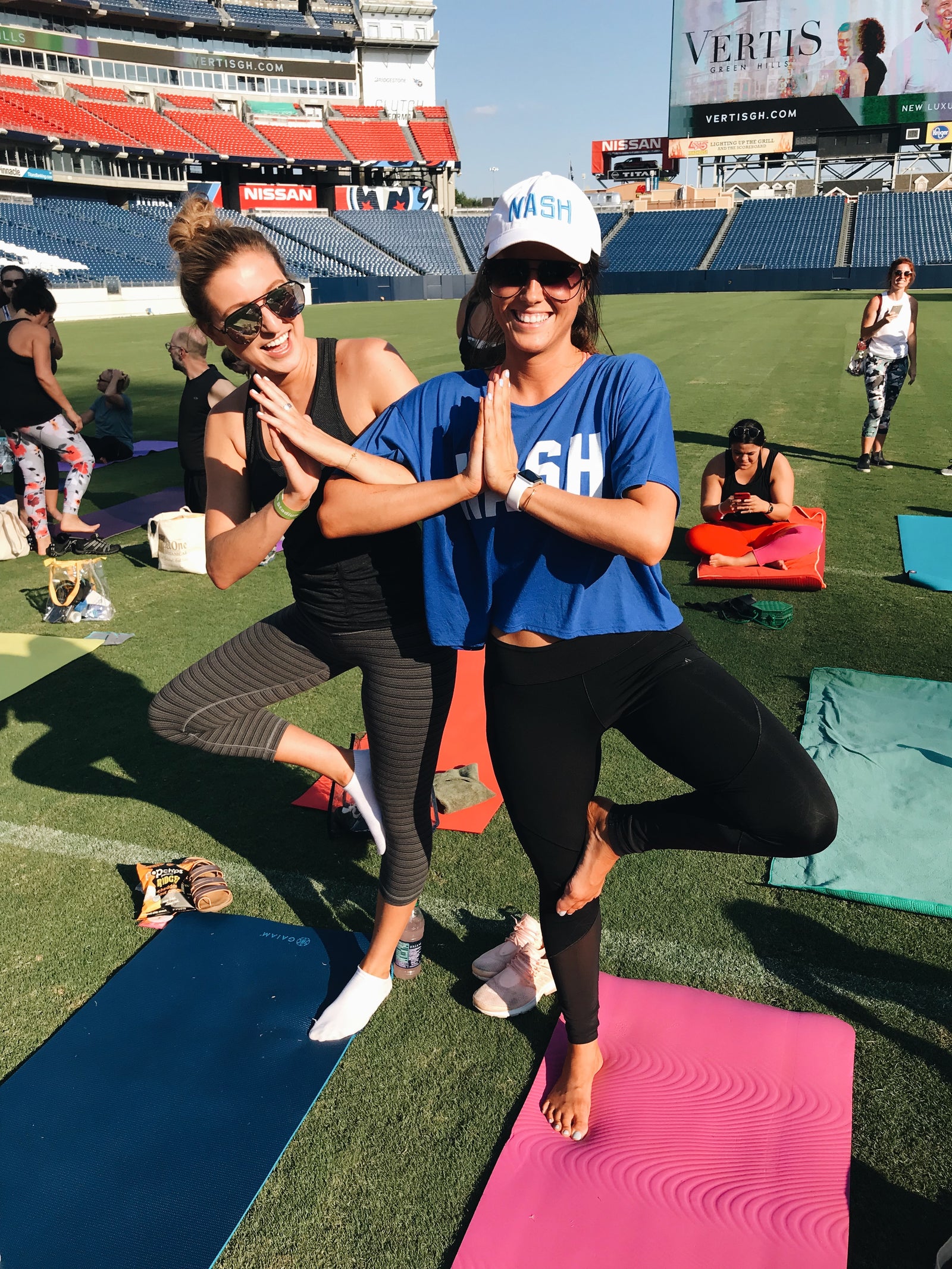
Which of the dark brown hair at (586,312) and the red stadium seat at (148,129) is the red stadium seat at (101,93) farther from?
the dark brown hair at (586,312)

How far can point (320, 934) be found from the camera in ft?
10.2

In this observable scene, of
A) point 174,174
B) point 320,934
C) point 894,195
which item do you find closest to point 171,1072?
point 320,934

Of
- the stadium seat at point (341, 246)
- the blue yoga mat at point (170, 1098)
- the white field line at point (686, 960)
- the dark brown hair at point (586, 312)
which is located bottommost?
the blue yoga mat at point (170, 1098)

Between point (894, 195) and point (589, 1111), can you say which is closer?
point (589, 1111)

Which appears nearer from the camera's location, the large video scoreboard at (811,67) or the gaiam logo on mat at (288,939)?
the gaiam logo on mat at (288,939)

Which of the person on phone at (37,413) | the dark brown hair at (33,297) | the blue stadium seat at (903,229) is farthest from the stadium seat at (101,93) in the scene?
the person on phone at (37,413)

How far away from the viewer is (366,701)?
2.62 m

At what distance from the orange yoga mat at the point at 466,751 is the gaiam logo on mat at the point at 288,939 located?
2.26ft

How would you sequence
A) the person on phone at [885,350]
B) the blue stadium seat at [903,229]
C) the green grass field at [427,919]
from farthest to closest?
1. the blue stadium seat at [903,229]
2. the person on phone at [885,350]
3. the green grass field at [427,919]

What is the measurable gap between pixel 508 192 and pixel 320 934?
2408 mm

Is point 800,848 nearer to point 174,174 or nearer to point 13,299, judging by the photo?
point 13,299

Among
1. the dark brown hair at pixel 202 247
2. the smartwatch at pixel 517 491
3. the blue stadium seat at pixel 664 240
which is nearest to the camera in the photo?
the smartwatch at pixel 517 491

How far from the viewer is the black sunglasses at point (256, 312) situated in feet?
7.60

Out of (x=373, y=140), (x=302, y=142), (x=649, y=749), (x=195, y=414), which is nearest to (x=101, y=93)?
(x=302, y=142)
